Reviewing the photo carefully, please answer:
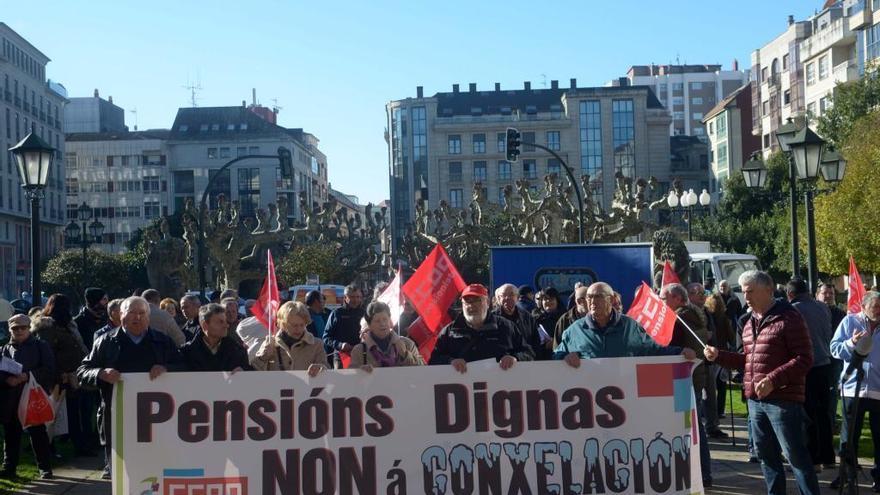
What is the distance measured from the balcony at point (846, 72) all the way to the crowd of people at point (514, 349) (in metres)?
50.8

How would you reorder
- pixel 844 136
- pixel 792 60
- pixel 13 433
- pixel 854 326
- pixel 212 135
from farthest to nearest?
pixel 212 135
pixel 792 60
pixel 844 136
pixel 13 433
pixel 854 326

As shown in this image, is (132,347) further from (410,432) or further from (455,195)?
(455,195)

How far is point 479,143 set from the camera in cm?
11244

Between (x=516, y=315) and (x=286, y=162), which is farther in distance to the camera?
(x=286, y=162)

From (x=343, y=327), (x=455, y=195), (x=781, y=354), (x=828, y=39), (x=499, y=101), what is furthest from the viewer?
(x=499, y=101)

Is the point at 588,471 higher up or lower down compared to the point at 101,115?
lower down

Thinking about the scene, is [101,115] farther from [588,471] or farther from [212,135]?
[588,471]

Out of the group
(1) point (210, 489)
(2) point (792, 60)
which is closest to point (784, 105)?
(2) point (792, 60)

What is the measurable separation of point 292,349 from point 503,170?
4113 inches

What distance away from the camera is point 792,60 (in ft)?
233

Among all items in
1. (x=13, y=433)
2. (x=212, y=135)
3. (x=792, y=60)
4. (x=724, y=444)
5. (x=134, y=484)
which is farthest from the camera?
(x=212, y=135)

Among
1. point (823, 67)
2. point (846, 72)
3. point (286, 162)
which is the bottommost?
point (286, 162)

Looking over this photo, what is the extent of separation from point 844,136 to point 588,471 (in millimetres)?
43230

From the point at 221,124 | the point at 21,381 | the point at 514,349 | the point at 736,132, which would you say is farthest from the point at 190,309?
the point at 221,124
